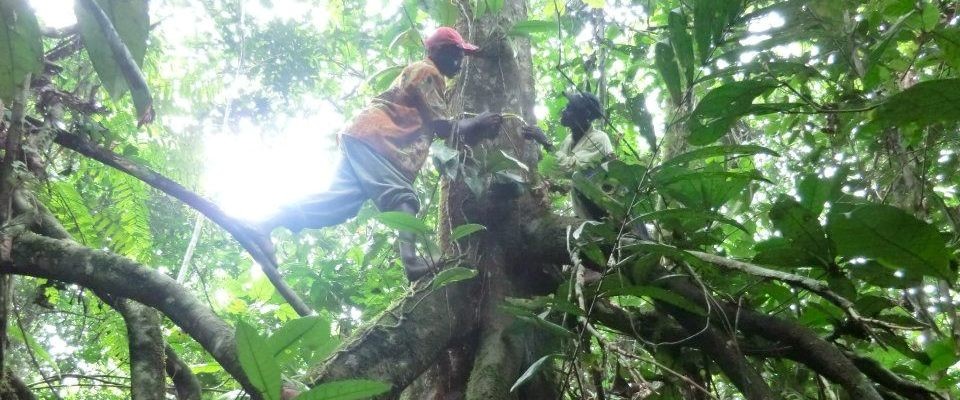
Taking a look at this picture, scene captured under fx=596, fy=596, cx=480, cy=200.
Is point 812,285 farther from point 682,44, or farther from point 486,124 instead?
point 486,124

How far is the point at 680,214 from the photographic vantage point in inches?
56.6

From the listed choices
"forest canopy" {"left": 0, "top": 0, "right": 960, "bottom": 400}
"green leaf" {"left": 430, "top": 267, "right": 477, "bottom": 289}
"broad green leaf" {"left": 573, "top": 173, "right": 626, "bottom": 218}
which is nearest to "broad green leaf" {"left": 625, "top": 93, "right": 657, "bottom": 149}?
"forest canopy" {"left": 0, "top": 0, "right": 960, "bottom": 400}

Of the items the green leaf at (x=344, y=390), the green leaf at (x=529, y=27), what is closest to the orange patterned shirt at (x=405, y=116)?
the green leaf at (x=529, y=27)

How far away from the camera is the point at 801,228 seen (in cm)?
150

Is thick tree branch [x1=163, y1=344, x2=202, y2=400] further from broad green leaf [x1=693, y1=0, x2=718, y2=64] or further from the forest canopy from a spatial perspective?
broad green leaf [x1=693, y1=0, x2=718, y2=64]

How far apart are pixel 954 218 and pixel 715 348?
3.37 ft

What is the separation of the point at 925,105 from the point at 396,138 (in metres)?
2.40

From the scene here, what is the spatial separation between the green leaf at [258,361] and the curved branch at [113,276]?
673 mm

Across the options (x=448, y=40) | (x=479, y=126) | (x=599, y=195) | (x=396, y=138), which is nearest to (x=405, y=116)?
(x=396, y=138)

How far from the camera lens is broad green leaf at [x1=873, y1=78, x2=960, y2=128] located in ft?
3.35

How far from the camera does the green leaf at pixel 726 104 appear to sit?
132cm

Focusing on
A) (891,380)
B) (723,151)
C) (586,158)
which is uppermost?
(586,158)

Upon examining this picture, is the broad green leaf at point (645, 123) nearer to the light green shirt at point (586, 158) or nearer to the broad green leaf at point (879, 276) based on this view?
the broad green leaf at point (879, 276)

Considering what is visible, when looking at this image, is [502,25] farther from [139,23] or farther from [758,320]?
[139,23]
